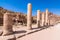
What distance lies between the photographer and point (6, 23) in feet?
43.2

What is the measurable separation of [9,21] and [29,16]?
562 cm

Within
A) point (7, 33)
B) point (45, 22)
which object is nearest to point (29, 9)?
point (7, 33)

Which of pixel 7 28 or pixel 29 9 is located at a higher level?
pixel 29 9

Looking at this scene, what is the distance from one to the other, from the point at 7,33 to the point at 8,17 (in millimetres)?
1975

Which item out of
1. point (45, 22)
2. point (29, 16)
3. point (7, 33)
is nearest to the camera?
point (7, 33)

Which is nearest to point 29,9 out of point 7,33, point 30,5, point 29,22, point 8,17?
point 30,5

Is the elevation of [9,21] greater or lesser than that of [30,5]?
lesser

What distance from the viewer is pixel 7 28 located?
13.1 meters

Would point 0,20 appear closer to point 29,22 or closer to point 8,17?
point 29,22

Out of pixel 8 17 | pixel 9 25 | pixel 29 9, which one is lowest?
pixel 9 25

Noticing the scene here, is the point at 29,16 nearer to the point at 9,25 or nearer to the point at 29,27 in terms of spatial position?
the point at 29,27

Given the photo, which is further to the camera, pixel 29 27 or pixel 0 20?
pixel 0 20

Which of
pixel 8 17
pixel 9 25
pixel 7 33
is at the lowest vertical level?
pixel 7 33

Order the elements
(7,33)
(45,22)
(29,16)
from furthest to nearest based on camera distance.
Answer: (45,22) < (29,16) < (7,33)
